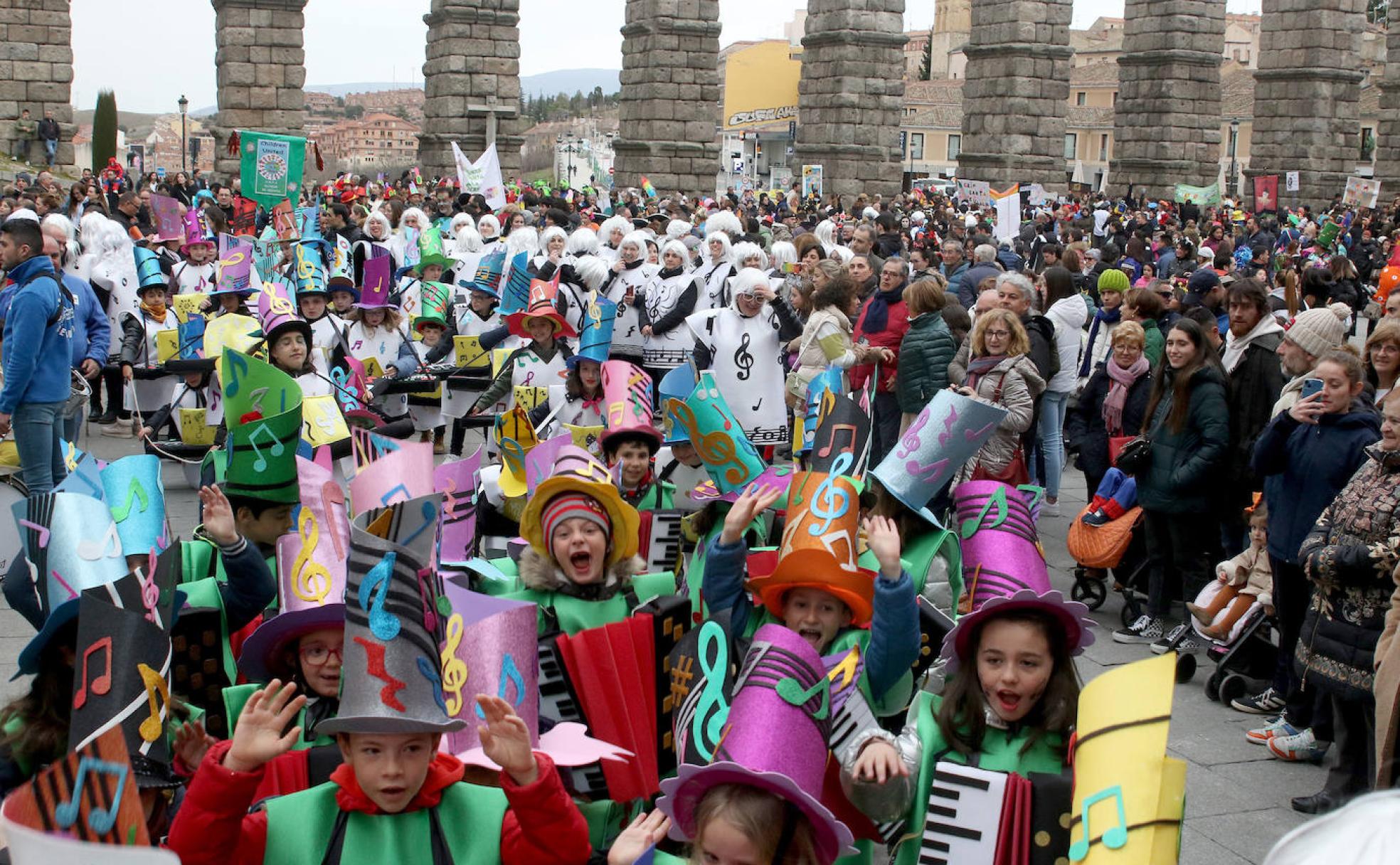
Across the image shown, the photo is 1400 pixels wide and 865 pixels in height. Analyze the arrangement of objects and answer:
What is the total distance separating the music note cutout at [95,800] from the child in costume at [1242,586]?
5697mm

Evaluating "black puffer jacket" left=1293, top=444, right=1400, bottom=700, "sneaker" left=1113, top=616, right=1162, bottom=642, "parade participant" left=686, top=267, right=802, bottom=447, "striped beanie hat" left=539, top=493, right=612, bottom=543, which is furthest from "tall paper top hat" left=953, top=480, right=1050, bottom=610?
"parade participant" left=686, top=267, right=802, bottom=447

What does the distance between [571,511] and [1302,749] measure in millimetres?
3545

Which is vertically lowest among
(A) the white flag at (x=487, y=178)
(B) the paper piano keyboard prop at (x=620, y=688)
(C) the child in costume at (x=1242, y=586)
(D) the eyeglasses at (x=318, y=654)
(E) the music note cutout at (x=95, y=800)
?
(C) the child in costume at (x=1242, y=586)

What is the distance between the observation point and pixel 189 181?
2817 centimetres

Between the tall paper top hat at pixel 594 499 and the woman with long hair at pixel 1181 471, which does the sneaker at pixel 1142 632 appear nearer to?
the woman with long hair at pixel 1181 471

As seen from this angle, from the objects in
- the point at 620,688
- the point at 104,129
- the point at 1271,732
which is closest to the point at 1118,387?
the point at 1271,732

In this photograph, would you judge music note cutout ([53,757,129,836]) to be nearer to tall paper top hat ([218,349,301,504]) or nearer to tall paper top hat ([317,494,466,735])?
tall paper top hat ([317,494,466,735])

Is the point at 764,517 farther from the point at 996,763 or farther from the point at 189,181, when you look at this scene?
Answer: the point at 189,181

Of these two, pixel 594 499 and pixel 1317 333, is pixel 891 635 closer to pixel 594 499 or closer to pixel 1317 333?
pixel 594 499

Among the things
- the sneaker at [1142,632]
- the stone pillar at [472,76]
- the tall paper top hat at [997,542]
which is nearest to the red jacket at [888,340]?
the sneaker at [1142,632]

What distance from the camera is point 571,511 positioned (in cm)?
448

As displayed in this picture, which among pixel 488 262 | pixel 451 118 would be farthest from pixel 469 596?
pixel 451 118

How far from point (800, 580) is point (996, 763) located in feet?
3.08

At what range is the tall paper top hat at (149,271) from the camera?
12547mm
